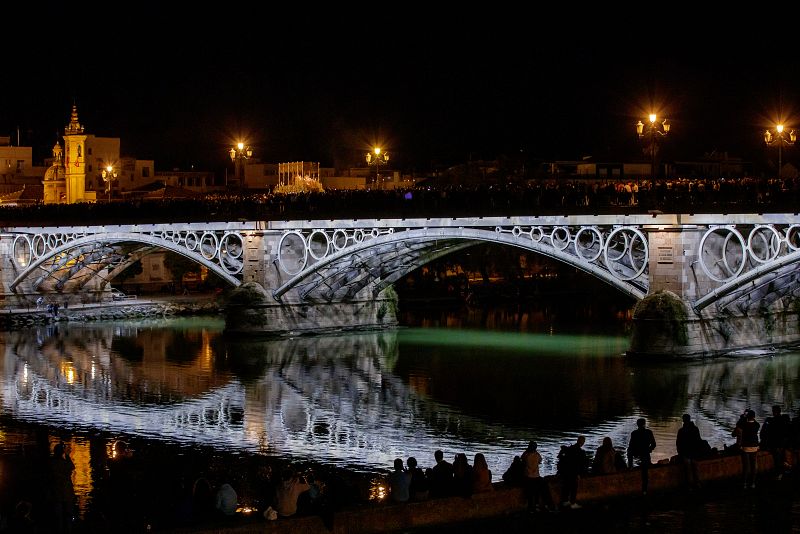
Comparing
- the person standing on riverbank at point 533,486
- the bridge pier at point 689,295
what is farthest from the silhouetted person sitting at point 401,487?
the bridge pier at point 689,295

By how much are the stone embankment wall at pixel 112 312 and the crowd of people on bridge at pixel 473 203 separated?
17.7ft

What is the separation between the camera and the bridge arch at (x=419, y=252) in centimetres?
Result: 4950

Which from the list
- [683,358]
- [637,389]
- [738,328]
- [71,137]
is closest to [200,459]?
[637,389]

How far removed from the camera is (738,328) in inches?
1960

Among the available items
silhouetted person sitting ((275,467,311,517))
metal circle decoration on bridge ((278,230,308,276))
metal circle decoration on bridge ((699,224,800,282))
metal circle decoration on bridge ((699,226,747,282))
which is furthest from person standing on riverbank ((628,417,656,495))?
metal circle decoration on bridge ((278,230,308,276))

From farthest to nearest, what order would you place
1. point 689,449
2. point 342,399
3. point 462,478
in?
point 342,399
point 689,449
point 462,478

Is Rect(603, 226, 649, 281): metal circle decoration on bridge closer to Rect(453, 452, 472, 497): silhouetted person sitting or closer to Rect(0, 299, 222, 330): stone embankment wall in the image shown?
Rect(453, 452, 472, 497): silhouetted person sitting

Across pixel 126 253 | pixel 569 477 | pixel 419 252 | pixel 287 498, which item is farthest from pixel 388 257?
pixel 287 498

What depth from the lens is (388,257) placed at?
2420 inches

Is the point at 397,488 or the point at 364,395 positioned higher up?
the point at 397,488

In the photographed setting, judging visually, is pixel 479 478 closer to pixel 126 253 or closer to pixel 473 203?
pixel 473 203

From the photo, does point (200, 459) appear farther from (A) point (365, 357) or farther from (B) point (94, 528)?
(A) point (365, 357)

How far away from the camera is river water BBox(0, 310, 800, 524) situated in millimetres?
34094

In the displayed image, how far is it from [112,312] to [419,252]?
23757 mm
